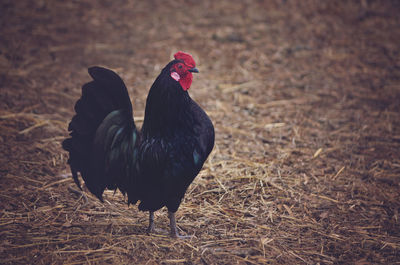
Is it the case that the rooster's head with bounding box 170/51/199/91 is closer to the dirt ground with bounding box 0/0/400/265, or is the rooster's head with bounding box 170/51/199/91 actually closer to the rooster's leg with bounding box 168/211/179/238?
the rooster's leg with bounding box 168/211/179/238

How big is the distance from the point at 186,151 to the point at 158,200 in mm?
511

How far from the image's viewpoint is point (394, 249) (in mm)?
3537

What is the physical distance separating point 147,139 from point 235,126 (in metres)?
2.41

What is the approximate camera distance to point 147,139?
347 cm

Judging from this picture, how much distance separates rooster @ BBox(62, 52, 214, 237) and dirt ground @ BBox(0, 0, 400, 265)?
21.8 inches

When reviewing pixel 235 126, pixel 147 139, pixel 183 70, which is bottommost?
pixel 235 126

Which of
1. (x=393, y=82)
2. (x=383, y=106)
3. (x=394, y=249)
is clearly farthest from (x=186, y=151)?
(x=393, y=82)

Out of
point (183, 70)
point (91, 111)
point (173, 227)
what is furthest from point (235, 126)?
point (91, 111)

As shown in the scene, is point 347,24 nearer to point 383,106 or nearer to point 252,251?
point 383,106

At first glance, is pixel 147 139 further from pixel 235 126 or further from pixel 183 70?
pixel 235 126

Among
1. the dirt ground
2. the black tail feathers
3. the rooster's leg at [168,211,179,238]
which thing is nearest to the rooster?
the black tail feathers

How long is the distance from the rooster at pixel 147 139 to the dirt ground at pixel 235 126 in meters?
0.55

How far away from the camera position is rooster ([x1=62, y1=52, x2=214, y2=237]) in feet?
10.8

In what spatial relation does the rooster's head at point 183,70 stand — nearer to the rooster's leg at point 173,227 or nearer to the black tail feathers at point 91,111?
the black tail feathers at point 91,111
